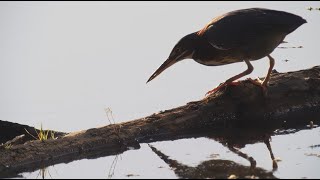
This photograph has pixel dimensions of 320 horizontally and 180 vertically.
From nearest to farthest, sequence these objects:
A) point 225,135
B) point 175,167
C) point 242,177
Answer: point 242,177 → point 175,167 → point 225,135

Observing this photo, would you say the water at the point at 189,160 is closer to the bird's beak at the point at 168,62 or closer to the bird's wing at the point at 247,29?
the bird's beak at the point at 168,62

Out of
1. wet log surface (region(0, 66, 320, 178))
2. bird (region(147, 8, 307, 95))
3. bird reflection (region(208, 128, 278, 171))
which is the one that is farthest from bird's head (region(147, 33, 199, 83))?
bird reflection (region(208, 128, 278, 171))

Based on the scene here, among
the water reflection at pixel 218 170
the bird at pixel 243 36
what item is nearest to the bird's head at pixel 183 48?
the bird at pixel 243 36

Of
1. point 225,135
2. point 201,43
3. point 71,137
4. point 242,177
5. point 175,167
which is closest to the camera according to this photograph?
point 242,177

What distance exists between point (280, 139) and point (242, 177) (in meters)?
1.40

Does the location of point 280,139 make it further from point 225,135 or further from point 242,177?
point 242,177

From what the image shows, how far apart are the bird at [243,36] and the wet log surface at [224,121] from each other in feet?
0.67

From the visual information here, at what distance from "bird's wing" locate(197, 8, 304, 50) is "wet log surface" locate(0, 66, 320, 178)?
20.8 inches

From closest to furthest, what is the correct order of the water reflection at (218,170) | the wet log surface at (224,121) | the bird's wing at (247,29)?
the water reflection at (218,170) < the wet log surface at (224,121) < the bird's wing at (247,29)

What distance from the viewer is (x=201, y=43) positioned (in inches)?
257

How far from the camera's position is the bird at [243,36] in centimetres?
625

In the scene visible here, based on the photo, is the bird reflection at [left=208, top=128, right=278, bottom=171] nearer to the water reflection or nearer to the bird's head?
the water reflection

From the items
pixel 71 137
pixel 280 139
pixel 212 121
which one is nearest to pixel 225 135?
pixel 212 121

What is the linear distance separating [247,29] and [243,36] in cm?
11
